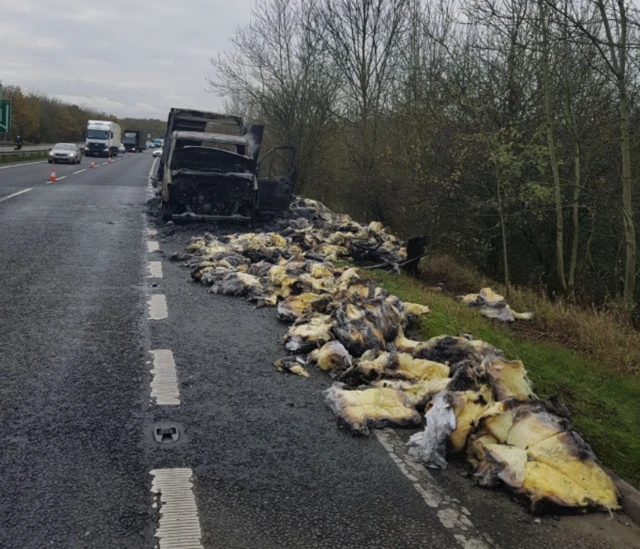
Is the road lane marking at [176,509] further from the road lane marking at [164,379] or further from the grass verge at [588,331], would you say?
the grass verge at [588,331]

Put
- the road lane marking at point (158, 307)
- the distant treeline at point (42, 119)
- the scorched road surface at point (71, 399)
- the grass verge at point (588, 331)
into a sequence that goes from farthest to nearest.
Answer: the distant treeline at point (42, 119)
the road lane marking at point (158, 307)
the grass verge at point (588, 331)
the scorched road surface at point (71, 399)

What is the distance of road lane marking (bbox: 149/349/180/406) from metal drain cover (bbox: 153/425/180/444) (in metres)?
0.40

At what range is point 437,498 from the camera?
3510 mm

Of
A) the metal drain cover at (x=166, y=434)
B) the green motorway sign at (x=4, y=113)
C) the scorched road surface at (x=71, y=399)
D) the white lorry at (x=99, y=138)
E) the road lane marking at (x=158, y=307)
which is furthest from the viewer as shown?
the white lorry at (x=99, y=138)

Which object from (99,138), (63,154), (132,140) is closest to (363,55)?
(63,154)

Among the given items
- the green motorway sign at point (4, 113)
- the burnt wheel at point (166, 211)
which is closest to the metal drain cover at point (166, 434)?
the burnt wheel at point (166, 211)

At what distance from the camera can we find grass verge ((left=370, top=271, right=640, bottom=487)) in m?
4.32

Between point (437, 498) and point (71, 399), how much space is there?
2.65 metres

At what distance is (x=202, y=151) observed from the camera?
15.1m

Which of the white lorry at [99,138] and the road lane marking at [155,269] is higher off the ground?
the white lorry at [99,138]

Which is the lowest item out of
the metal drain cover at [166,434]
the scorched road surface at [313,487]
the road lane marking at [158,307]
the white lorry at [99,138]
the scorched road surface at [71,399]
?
the scorched road surface at [71,399]

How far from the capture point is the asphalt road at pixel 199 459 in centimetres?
309

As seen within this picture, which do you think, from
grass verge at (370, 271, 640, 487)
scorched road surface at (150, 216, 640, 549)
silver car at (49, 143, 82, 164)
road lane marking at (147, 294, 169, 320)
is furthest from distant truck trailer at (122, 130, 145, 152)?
scorched road surface at (150, 216, 640, 549)

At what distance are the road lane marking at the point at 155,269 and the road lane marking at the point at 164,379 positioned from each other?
3.65m
